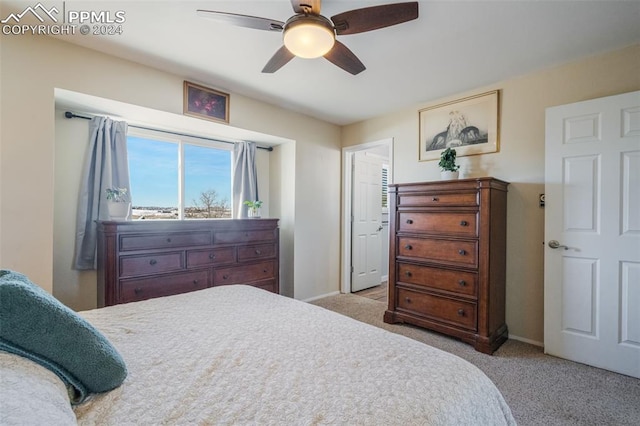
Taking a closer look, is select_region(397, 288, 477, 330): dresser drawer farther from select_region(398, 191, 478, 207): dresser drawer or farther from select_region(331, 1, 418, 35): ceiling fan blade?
select_region(331, 1, 418, 35): ceiling fan blade

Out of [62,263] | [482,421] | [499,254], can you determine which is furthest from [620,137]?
[62,263]

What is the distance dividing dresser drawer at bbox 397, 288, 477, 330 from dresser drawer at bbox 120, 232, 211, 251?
84.8 inches

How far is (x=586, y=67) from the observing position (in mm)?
2457

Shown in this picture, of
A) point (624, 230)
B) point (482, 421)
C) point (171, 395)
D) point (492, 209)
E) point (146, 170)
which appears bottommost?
point (482, 421)

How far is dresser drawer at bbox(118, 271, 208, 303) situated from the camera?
96.4 inches

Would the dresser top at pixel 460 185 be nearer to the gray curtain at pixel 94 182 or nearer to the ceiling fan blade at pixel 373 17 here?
the ceiling fan blade at pixel 373 17

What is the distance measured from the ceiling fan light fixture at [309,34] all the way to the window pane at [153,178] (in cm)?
226

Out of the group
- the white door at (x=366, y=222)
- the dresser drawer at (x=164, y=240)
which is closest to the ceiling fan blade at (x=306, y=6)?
the dresser drawer at (x=164, y=240)

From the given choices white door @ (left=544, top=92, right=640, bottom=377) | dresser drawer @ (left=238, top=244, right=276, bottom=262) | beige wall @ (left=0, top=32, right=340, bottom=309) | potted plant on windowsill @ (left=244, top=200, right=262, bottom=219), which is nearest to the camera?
beige wall @ (left=0, top=32, right=340, bottom=309)

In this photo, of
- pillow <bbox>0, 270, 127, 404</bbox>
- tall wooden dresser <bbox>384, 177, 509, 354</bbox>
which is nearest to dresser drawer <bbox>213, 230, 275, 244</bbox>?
tall wooden dresser <bbox>384, 177, 509, 354</bbox>

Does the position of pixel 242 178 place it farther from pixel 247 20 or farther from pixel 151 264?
pixel 247 20

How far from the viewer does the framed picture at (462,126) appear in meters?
2.97

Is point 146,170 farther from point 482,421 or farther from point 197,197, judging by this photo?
point 482,421

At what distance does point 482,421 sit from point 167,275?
8.63ft
